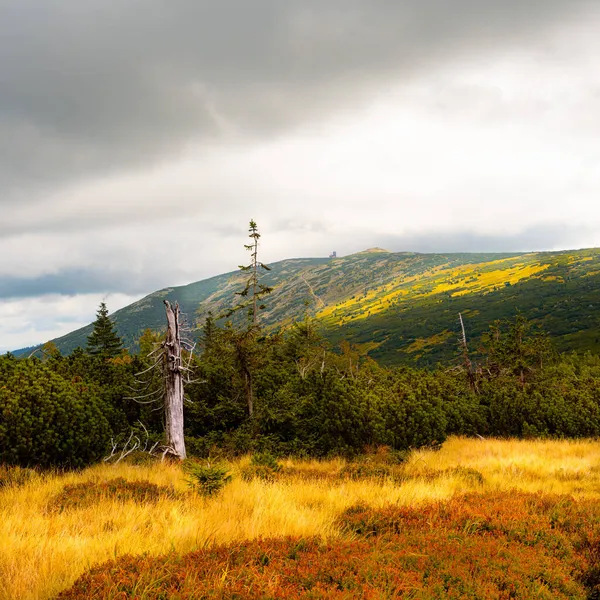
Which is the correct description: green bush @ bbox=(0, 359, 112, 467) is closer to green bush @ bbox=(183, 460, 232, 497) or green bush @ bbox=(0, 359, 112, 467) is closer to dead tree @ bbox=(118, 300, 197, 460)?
dead tree @ bbox=(118, 300, 197, 460)

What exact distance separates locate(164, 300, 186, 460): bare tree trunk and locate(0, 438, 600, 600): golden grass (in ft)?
4.34

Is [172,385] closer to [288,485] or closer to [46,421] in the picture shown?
[46,421]

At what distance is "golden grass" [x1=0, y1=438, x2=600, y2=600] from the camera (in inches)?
167

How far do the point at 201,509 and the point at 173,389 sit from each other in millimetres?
6831

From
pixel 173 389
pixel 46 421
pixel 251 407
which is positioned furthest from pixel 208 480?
pixel 251 407

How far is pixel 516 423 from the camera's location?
677 inches

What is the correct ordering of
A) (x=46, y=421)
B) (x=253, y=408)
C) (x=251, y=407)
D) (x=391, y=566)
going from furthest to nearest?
(x=253, y=408), (x=251, y=407), (x=46, y=421), (x=391, y=566)

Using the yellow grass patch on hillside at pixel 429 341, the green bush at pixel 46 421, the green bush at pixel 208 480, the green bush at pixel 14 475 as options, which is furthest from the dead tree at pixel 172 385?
the yellow grass patch on hillside at pixel 429 341

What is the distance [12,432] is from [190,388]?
7.32m

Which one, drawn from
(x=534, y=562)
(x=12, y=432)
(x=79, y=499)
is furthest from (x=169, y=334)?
(x=534, y=562)

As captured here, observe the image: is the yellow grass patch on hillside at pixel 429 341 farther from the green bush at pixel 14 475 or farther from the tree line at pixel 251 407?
the green bush at pixel 14 475

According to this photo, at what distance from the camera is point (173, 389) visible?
496 inches

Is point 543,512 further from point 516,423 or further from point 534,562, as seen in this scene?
point 516,423

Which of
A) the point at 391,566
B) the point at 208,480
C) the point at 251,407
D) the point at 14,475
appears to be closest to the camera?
the point at 391,566
